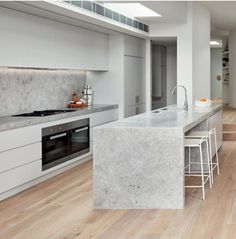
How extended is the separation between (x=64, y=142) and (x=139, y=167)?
2007 mm

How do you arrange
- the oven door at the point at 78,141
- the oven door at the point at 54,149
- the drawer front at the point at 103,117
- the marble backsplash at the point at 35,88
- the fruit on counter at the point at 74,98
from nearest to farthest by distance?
1. the oven door at the point at 54,149
2. the marble backsplash at the point at 35,88
3. the oven door at the point at 78,141
4. the drawer front at the point at 103,117
5. the fruit on counter at the point at 74,98

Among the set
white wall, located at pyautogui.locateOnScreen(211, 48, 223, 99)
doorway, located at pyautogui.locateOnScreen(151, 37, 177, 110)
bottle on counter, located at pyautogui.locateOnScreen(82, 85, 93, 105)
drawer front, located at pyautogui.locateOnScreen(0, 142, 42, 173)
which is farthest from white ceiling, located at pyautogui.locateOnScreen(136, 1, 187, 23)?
white wall, located at pyautogui.locateOnScreen(211, 48, 223, 99)

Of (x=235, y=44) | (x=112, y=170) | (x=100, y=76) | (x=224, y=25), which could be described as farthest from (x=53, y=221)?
(x=235, y=44)

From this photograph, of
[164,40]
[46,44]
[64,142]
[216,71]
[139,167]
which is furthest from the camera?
[216,71]

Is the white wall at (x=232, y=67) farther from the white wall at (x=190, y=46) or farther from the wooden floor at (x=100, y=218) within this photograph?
the wooden floor at (x=100, y=218)

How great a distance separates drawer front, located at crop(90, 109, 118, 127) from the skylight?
166 centimetres

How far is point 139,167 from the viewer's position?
483 centimetres

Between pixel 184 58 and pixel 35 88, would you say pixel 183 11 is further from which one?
pixel 35 88

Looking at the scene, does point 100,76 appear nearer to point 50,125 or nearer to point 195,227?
point 50,125

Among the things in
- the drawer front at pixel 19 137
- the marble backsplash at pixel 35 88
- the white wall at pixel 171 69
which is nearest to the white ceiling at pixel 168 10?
the marble backsplash at pixel 35 88

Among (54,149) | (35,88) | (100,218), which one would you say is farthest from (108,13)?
(100,218)

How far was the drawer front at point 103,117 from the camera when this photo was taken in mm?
7778

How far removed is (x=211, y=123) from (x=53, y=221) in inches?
144

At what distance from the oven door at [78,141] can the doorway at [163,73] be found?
491 centimetres
